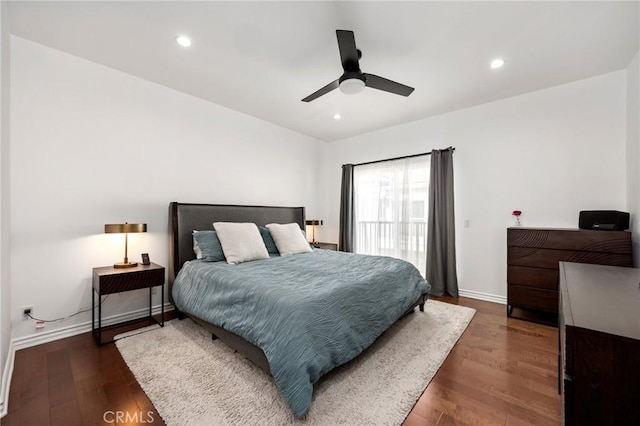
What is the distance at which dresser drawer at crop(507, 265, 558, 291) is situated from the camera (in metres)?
2.85

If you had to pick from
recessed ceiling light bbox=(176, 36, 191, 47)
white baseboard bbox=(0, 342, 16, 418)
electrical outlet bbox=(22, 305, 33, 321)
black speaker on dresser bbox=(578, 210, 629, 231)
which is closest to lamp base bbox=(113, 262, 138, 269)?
electrical outlet bbox=(22, 305, 33, 321)

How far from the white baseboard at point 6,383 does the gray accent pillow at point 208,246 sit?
60.9 inches

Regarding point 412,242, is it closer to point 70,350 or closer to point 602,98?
point 602,98

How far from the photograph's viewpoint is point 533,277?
2959 millimetres

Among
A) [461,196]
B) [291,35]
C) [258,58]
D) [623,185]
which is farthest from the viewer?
[461,196]

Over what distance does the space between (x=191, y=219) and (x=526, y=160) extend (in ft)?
14.6

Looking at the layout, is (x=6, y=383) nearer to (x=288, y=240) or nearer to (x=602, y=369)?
(x=288, y=240)

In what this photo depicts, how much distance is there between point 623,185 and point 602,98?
102 cm

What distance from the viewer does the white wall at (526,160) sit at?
9.62 feet

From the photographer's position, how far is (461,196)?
153 inches

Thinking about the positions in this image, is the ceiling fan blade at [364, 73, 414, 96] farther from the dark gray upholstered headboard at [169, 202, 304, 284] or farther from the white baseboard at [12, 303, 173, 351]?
the white baseboard at [12, 303, 173, 351]

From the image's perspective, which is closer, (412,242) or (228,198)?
(228,198)

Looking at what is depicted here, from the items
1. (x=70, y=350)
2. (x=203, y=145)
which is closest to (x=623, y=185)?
(x=203, y=145)

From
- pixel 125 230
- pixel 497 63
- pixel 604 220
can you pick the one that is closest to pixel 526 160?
pixel 604 220
